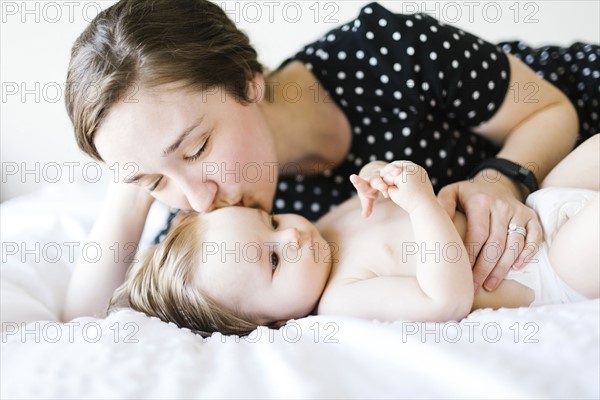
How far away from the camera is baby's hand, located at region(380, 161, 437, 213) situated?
0.83 m

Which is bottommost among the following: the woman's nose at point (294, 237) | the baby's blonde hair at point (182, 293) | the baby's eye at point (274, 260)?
the baby's blonde hair at point (182, 293)

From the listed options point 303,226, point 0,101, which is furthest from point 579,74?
point 0,101

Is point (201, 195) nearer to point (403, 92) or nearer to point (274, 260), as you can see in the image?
point (274, 260)

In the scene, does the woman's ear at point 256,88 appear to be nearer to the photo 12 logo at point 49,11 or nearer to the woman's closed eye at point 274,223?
the woman's closed eye at point 274,223

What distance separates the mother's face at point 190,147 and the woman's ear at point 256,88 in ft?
0.08

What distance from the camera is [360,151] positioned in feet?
4.02

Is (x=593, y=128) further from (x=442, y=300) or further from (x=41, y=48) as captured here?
(x=41, y=48)

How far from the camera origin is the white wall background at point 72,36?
1.82 meters

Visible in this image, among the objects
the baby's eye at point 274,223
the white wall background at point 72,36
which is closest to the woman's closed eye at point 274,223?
the baby's eye at point 274,223

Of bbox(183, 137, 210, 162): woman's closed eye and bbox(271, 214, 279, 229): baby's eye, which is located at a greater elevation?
bbox(183, 137, 210, 162): woman's closed eye

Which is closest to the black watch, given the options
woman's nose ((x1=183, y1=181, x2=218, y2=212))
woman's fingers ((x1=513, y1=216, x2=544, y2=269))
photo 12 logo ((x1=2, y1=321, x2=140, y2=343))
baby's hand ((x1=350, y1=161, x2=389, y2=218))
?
woman's fingers ((x1=513, y1=216, x2=544, y2=269))

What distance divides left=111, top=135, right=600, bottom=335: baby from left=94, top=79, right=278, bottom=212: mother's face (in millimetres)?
44

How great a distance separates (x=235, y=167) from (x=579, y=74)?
81 centimetres

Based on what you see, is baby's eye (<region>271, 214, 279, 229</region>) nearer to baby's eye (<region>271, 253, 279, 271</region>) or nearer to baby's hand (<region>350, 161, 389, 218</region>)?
baby's eye (<region>271, 253, 279, 271</region>)
